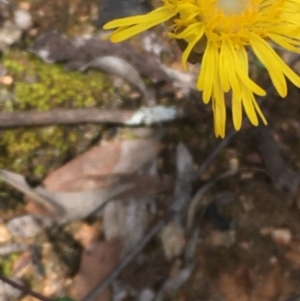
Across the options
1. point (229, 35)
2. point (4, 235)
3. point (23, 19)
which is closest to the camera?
point (229, 35)

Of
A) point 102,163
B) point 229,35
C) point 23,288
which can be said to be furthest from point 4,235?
A: point 229,35

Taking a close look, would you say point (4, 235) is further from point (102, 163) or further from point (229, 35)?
point (229, 35)

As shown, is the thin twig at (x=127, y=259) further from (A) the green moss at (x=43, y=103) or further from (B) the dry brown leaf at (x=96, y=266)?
(A) the green moss at (x=43, y=103)

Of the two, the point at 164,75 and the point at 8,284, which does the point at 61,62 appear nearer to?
the point at 164,75

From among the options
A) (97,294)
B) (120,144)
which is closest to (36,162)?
(120,144)

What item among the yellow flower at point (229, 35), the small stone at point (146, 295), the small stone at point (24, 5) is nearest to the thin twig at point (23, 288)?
the small stone at point (146, 295)

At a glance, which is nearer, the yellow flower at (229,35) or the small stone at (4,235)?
the yellow flower at (229,35)
